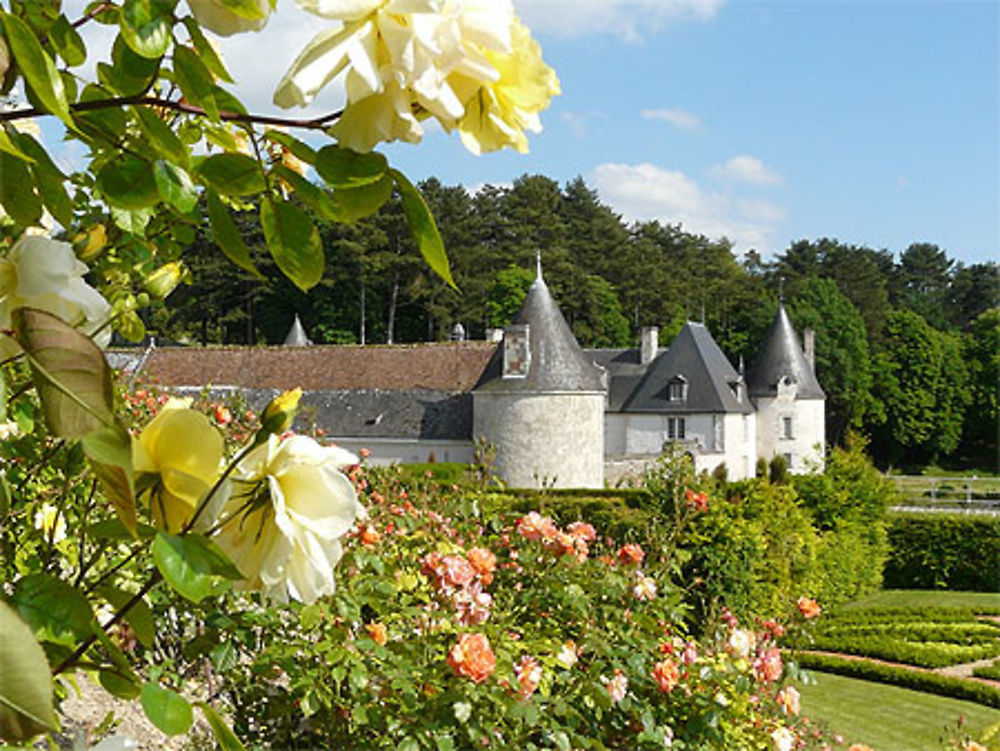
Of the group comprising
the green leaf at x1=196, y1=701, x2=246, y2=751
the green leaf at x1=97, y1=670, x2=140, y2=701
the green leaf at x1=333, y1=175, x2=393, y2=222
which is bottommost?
the green leaf at x1=196, y1=701, x2=246, y2=751

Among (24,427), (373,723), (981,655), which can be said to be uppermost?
(24,427)

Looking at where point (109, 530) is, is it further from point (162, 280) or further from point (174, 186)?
point (162, 280)

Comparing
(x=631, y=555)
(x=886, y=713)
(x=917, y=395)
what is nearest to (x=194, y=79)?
(x=631, y=555)

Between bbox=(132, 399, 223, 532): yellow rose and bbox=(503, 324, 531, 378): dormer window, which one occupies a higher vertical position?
bbox=(503, 324, 531, 378): dormer window

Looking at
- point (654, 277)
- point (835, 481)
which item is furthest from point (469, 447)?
point (654, 277)

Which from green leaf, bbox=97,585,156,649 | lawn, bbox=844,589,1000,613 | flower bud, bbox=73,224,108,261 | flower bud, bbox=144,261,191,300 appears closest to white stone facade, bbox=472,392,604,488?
lawn, bbox=844,589,1000,613

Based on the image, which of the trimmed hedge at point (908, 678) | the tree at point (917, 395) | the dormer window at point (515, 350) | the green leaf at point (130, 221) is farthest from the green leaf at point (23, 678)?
the tree at point (917, 395)

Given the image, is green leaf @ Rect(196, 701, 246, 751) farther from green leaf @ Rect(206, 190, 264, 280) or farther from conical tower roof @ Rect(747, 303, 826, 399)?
conical tower roof @ Rect(747, 303, 826, 399)

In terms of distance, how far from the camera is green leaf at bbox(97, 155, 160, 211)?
0.82 metres

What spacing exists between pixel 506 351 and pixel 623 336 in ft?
98.7

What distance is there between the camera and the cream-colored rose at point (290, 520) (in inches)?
29.4

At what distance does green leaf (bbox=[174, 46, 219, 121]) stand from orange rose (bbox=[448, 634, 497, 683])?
7.13ft

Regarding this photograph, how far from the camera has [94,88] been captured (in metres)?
0.92

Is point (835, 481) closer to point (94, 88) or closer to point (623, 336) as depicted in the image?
point (94, 88)
